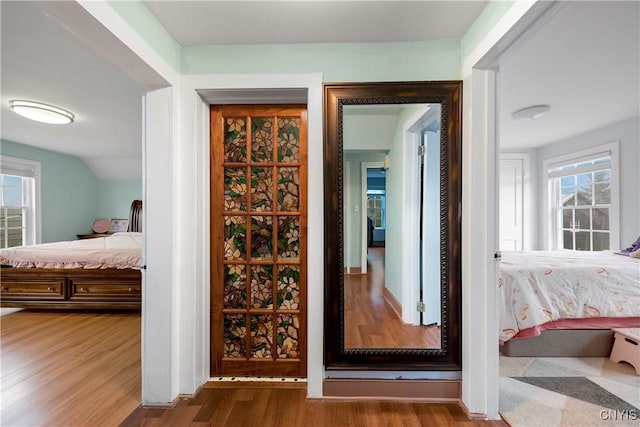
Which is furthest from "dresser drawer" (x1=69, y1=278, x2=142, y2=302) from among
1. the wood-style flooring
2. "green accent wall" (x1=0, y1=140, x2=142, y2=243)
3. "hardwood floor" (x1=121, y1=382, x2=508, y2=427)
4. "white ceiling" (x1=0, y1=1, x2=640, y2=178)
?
"green accent wall" (x1=0, y1=140, x2=142, y2=243)

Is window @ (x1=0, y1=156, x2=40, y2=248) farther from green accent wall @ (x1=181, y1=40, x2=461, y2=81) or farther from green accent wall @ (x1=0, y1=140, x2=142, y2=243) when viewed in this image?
green accent wall @ (x1=181, y1=40, x2=461, y2=81)

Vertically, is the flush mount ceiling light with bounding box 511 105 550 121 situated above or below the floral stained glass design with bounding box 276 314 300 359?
above

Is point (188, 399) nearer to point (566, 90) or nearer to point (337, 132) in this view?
point (337, 132)

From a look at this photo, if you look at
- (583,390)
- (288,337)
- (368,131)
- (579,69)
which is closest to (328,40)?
(368,131)

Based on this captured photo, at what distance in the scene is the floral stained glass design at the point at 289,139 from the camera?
209 cm

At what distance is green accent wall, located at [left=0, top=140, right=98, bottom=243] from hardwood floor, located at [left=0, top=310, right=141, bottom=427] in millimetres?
2499

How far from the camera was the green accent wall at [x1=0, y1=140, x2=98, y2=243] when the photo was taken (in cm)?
504

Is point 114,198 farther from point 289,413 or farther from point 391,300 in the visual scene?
point 391,300

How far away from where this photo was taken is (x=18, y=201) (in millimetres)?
4848

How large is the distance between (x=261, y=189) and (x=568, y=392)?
248cm

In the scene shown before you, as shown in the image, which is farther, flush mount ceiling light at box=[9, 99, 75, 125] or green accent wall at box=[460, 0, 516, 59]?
flush mount ceiling light at box=[9, 99, 75, 125]

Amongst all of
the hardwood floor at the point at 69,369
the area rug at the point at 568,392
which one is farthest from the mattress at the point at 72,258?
the area rug at the point at 568,392

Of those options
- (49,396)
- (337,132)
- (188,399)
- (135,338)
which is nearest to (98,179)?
(135,338)

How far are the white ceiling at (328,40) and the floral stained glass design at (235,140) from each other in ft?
1.65
